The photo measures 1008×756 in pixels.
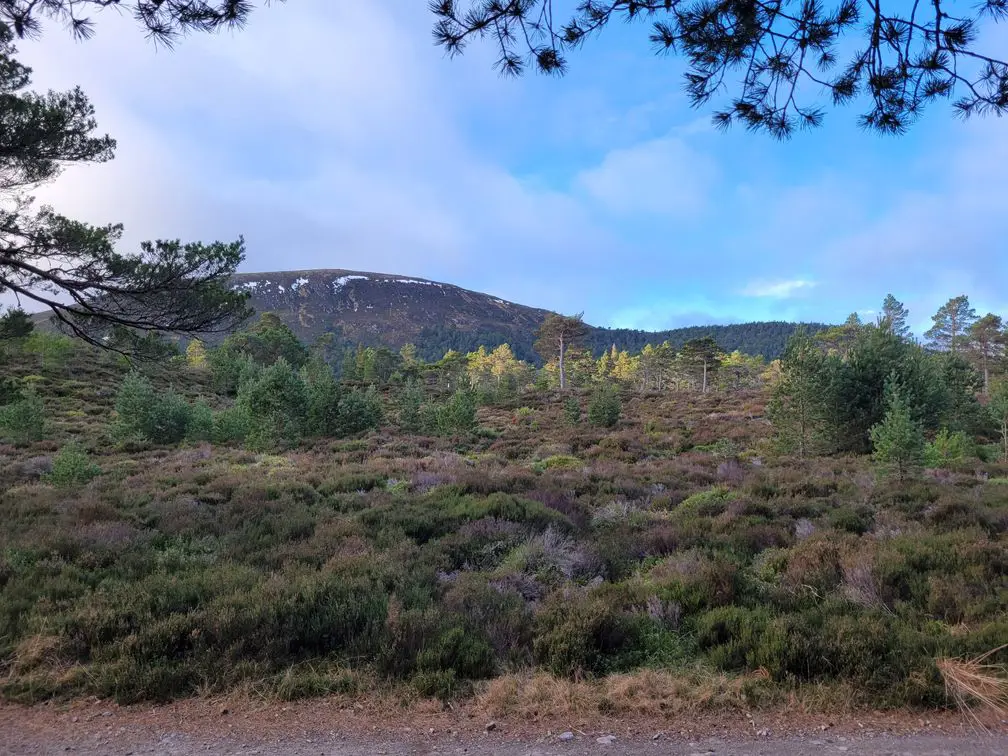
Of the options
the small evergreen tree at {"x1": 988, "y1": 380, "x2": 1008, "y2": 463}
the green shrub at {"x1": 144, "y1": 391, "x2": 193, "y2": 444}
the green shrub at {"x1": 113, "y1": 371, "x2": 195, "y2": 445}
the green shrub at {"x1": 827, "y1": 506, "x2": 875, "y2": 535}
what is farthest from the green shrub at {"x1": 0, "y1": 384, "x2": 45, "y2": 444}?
the small evergreen tree at {"x1": 988, "y1": 380, "x2": 1008, "y2": 463}

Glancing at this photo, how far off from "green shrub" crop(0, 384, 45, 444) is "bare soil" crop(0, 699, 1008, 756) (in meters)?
23.5

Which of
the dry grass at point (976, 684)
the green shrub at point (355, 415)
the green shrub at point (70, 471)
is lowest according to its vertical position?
the green shrub at point (70, 471)

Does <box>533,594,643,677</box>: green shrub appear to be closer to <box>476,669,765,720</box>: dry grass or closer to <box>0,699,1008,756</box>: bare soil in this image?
<box>476,669,765,720</box>: dry grass

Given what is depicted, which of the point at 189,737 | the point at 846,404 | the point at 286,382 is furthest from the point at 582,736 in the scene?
the point at 286,382

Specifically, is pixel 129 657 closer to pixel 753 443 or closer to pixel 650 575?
pixel 650 575

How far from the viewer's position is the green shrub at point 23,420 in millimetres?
20531

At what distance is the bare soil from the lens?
318 cm

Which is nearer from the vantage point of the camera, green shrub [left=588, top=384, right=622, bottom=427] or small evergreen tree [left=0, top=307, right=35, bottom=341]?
small evergreen tree [left=0, top=307, right=35, bottom=341]

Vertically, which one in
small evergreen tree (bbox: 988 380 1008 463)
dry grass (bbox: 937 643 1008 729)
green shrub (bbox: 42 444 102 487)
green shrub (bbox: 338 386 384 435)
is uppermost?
small evergreen tree (bbox: 988 380 1008 463)

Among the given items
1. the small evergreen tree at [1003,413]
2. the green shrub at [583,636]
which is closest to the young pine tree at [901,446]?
the small evergreen tree at [1003,413]

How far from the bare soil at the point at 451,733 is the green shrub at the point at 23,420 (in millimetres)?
23549

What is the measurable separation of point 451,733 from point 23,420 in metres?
26.3

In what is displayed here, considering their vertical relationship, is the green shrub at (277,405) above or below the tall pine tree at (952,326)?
below

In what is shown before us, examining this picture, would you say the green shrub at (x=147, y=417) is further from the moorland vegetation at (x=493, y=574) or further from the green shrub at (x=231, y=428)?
the moorland vegetation at (x=493, y=574)
